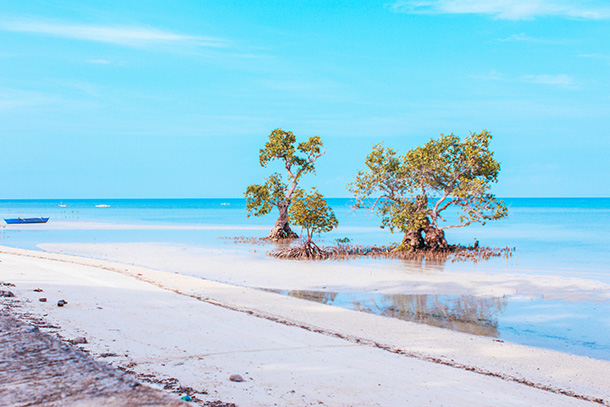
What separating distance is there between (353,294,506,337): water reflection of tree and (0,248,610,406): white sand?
1.05 metres

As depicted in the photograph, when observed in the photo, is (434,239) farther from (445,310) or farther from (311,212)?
(445,310)

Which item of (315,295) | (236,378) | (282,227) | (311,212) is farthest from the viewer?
(282,227)

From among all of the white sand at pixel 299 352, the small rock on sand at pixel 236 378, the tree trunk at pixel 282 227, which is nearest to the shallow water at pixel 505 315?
the white sand at pixel 299 352

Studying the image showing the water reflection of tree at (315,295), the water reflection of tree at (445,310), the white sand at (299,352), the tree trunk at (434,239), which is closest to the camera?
the white sand at (299,352)

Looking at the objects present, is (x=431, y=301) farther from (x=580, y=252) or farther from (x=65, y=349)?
(x=580, y=252)

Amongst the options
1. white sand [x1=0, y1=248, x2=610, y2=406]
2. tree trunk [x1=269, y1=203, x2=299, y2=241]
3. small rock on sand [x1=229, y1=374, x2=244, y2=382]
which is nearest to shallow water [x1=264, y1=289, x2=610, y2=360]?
white sand [x1=0, y1=248, x2=610, y2=406]

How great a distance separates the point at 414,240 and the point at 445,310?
49.9ft

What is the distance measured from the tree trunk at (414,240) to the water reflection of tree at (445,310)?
42.4ft

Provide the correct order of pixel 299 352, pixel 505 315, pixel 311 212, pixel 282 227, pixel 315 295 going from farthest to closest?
pixel 282 227, pixel 311 212, pixel 315 295, pixel 505 315, pixel 299 352

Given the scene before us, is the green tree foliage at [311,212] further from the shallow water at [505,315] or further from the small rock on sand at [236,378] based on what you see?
the small rock on sand at [236,378]

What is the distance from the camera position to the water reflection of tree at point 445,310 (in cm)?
1145

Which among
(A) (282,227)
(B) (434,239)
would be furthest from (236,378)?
(A) (282,227)

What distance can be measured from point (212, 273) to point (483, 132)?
1673 cm

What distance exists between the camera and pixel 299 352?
24.8 ft
